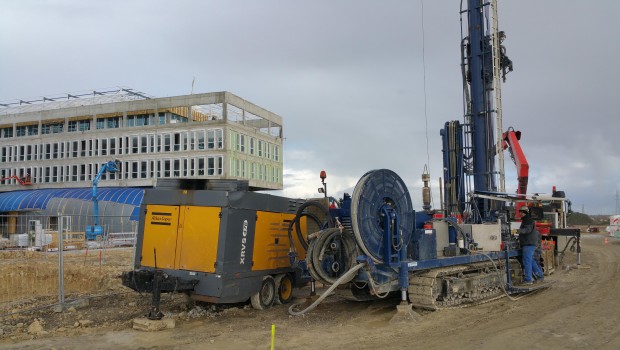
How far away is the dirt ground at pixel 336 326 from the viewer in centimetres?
762

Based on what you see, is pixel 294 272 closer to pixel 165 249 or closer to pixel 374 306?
pixel 374 306

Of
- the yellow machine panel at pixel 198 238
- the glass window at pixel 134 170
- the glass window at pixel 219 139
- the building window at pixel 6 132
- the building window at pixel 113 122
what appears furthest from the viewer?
the building window at pixel 6 132

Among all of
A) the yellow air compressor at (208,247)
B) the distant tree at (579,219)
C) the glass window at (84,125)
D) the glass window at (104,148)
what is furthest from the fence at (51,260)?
the distant tree at (579,219)

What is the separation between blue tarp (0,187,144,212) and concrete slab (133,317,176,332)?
39687 mm

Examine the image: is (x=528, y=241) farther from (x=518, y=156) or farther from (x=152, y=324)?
(x=152, y=324)

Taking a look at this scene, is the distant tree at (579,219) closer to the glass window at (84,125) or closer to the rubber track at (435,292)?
the glass window at (84,125)

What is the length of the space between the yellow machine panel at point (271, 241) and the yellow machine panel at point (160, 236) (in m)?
1.55

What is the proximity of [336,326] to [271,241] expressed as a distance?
95.7 inches

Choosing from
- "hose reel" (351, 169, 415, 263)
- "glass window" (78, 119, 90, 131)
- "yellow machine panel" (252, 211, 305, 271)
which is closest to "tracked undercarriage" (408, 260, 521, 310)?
"hose reel" (351, 169, 415, 263)

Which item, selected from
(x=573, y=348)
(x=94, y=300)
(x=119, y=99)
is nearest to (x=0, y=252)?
(x=94, y=300)

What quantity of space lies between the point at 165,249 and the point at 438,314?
5.18 m

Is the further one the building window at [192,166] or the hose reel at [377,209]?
the building window at [192,166]

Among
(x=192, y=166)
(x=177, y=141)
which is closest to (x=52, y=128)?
(x=177, y=141)

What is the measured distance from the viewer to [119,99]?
59.2 meters
